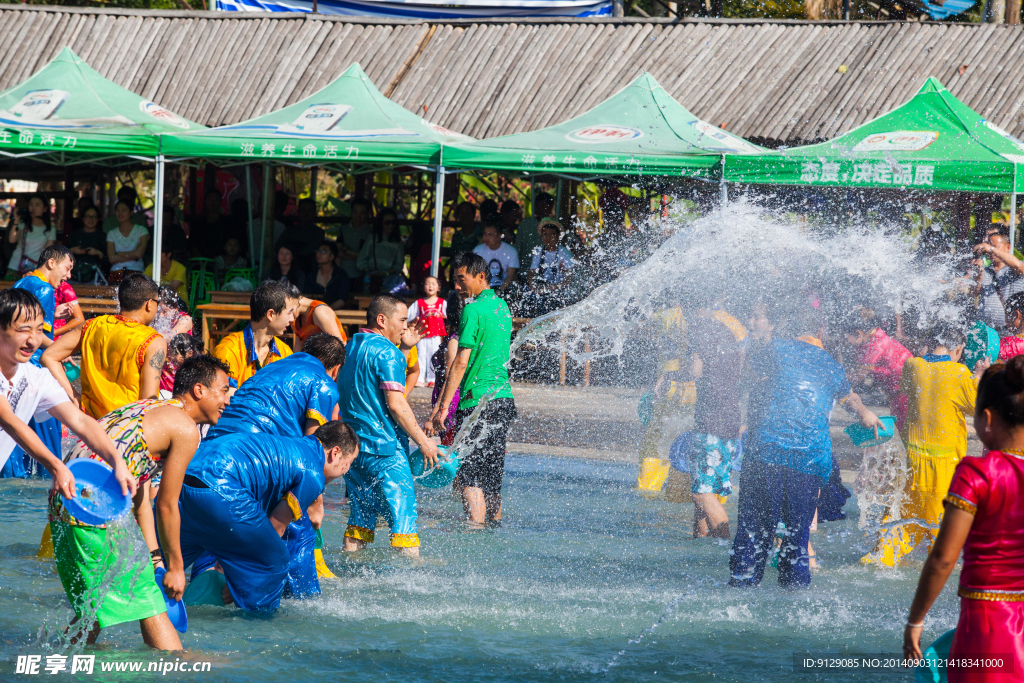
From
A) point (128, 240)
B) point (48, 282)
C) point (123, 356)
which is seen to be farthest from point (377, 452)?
point (128, 240)

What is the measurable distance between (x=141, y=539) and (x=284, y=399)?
4.48 feet

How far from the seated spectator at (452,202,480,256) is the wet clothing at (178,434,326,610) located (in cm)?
857

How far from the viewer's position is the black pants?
6.62m

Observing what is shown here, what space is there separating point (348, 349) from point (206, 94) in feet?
33.2

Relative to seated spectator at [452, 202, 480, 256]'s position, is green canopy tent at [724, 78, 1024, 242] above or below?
above

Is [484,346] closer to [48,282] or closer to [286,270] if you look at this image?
[48,282]

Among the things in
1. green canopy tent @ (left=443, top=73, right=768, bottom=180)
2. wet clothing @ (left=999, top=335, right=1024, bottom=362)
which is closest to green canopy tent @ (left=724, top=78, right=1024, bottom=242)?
green canopy tent @ (left=443, top=73, right=768, bottom=180)

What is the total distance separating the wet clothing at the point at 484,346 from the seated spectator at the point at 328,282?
250 inches

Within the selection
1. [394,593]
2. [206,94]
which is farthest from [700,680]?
[206,94]

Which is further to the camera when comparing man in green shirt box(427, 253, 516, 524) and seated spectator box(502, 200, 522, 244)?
seated spectator box(502, 200, 522, 244)

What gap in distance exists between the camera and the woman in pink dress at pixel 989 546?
115 inches

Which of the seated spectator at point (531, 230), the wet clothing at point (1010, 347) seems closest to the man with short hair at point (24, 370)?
the wet clothing at point (1010, 347)

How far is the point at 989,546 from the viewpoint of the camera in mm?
2996

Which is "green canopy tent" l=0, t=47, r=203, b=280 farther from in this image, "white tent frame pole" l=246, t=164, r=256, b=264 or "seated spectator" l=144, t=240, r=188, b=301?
"white tent frame pole" l=246, t=164, r=256, b=264
